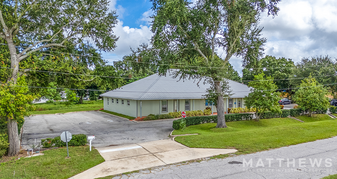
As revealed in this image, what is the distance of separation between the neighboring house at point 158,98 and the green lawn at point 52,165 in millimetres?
13127

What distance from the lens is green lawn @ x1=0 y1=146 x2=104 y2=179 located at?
27.5 feet

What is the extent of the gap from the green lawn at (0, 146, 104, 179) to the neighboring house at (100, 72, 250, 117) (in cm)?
1313

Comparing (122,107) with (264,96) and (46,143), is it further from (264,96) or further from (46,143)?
(264,96)

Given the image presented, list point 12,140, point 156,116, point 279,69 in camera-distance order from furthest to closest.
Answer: point 279,69, point 156,116, point 12,140

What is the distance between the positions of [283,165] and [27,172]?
1106cm

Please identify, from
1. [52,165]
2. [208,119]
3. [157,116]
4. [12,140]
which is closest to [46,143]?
[12,140]

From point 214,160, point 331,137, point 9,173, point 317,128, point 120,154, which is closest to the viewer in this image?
point 9,173

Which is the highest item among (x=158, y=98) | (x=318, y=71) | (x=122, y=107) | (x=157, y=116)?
(x=318, y=71)

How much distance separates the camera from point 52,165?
9.27m

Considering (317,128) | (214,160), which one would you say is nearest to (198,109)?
(317,128)

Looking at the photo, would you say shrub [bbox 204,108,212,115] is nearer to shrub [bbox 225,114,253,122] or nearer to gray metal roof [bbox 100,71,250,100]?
gray metal roof [bbox 100,71,250,100]

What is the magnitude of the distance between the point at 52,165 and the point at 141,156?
4161mm

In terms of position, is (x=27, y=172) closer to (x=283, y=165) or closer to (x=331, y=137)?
(x=283, y=165)

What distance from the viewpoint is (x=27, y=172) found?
850 centimetres
